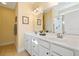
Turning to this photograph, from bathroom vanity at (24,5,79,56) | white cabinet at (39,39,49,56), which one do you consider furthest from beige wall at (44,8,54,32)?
white cabinet at (39,39,49,56)

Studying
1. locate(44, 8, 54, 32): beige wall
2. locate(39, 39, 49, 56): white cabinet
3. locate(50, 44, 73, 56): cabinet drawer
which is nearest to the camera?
locate(50, 44, 73, 56): cabinet drawer

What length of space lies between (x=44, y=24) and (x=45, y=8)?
447 millimetres

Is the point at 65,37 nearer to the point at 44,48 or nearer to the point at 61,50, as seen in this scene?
the point at 44,48

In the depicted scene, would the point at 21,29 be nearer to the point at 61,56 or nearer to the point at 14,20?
the point at 14,20

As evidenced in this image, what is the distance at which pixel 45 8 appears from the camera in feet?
7.23

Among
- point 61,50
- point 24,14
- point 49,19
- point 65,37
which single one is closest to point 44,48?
point 65,37

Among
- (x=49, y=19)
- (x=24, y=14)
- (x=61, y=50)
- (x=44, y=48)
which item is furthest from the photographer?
(x=24, y=14)

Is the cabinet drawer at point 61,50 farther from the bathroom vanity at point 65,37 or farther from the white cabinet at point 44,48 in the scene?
the white cabinet at point 44,48

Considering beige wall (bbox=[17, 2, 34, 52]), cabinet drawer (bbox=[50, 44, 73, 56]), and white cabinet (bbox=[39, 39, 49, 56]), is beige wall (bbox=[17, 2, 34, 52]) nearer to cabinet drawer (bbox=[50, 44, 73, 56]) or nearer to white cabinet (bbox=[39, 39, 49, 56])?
white cabinet (bbox=[39, 39, 49, 56])

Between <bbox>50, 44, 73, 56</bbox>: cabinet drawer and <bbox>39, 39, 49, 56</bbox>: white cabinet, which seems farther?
<bbox>39, 39, 49, 56</bbox>: white cabinet

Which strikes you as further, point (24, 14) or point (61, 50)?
point (24, 14)

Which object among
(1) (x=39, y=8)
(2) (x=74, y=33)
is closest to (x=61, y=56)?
(2) (x=74, y=33)

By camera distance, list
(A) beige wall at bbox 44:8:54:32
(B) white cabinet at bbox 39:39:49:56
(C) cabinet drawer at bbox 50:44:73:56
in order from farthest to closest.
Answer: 1. (A) beige wall at bbox 44:8:54:32
2. (B) white cabinet at bbox 39:39:49:56
3. (C) cabinet drawer at bbox 50:44:73:56

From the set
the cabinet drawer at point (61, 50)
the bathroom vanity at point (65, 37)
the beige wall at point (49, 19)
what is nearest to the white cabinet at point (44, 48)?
the bathroom vanity at point (65, 37)
